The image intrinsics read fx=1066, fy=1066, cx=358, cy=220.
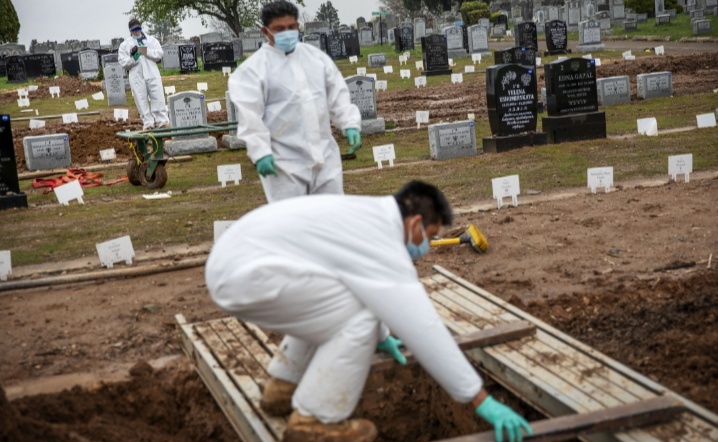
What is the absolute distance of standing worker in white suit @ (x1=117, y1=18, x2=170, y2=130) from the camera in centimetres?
1930

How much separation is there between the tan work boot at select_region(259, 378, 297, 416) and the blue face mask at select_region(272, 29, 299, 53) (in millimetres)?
2591

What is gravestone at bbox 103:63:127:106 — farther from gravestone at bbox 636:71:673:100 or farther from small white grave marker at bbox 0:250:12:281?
small white grave marker at bbox 0:250:12:281

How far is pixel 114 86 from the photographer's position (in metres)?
28.2

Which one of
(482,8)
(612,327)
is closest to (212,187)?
(612,327)

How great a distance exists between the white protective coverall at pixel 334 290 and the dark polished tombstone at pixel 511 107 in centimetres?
1129

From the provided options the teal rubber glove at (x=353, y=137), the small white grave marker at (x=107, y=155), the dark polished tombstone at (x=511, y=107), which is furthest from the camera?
the small white grave marker at (x=107, y=155)

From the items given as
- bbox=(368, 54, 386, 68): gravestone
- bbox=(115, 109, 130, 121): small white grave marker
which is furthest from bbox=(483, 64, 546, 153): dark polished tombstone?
bbox=(368, 54, 386, 68): gravestone

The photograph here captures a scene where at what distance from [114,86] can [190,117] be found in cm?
1073

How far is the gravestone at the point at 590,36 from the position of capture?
34.3 meters

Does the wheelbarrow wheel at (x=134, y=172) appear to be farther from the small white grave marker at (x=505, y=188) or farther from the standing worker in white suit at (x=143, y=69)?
the small white grave marker at (x=505, y=188)

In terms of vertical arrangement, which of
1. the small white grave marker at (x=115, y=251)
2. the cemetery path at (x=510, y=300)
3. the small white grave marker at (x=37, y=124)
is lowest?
the cemetery path at (x=510, y=300)

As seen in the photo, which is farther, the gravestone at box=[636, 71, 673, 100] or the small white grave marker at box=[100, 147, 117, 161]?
the gravestone at box=[636, 71, 673, 100]

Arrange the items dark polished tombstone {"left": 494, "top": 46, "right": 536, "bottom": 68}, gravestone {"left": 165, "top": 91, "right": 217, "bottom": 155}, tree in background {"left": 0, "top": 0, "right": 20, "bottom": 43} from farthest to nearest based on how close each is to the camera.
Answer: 1. tree in background {"left": 0, "top": 0, "right": 20, "bottom": 43}
2. dark polished tombstone {"left": 494, "top": 46, "right": 536, "bottom": 68}
3. gravestone {"left": 165, "top": 91, "right": 217, "bottom": 155}

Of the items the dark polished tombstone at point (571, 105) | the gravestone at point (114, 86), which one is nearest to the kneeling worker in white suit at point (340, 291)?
the dark polished tombstone at point (571, 105)
